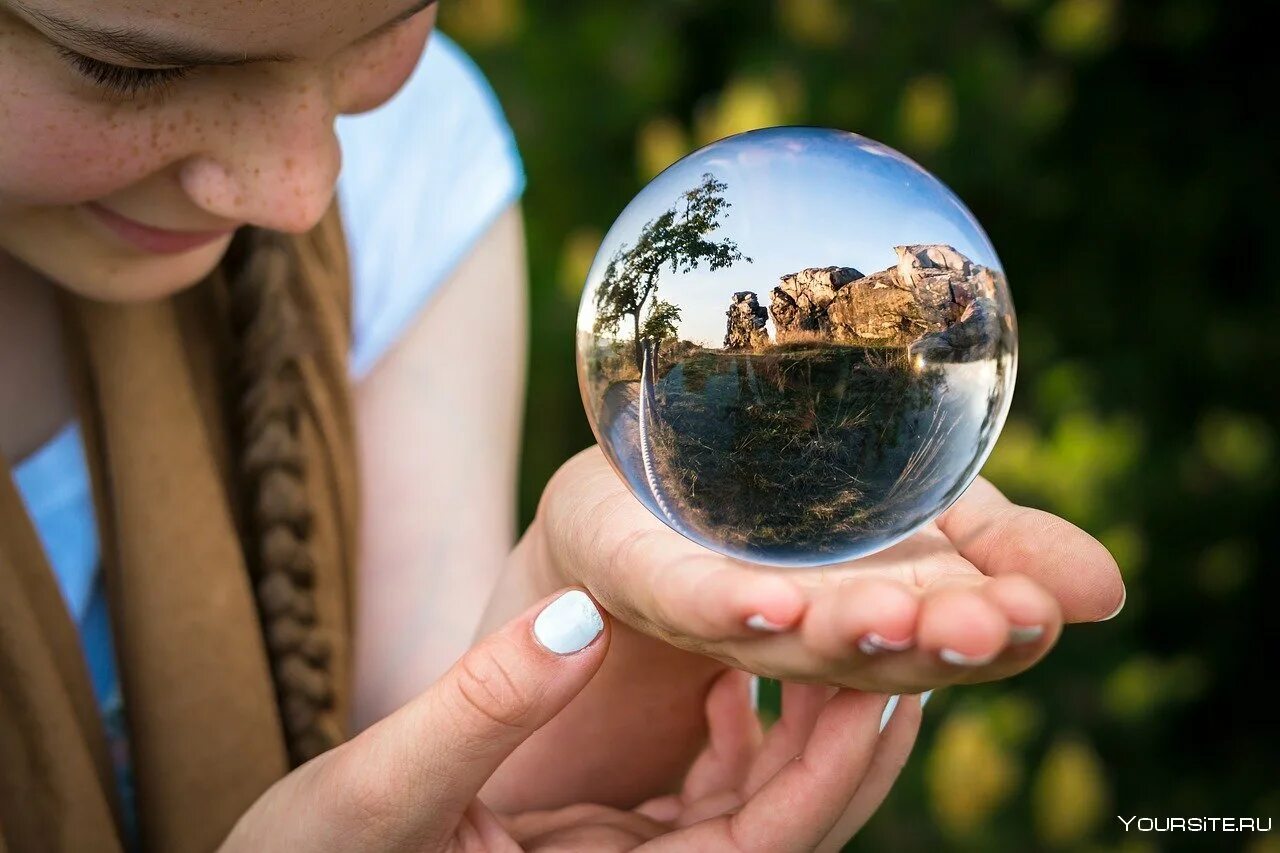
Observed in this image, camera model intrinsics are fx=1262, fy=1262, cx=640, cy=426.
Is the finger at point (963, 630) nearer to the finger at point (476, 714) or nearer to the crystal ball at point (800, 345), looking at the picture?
the crystal ball at point (800, 345)

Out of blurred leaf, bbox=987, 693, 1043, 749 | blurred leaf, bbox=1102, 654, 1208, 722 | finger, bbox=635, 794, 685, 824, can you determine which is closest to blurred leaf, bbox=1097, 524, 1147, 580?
blurred leaf, bbox=1102, 654, 1208, 722

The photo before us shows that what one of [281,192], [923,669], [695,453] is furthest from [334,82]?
[923,669]

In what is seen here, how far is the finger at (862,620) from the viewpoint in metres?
0.92

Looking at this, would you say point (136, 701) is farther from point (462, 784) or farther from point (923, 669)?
point (923, 669)

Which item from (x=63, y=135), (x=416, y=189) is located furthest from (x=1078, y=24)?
(x=63, y=135)

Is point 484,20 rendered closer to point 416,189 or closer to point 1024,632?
point 416,189

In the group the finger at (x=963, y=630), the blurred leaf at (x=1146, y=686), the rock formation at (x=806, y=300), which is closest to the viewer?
the finger at (x=963, y=630)

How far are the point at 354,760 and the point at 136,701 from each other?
66 centimetres

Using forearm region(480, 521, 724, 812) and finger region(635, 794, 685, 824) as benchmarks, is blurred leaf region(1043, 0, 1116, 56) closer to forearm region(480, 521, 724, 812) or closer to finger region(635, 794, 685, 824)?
forearm region(480, 521, 724, 812)

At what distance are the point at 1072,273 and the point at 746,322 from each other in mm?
1873

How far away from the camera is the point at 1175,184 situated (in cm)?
275

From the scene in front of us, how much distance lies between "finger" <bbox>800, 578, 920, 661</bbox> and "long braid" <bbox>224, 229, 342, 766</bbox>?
1.04m

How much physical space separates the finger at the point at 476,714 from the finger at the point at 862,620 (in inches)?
10.4

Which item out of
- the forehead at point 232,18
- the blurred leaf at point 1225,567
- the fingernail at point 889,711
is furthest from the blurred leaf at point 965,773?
the forehead at point 232,18
